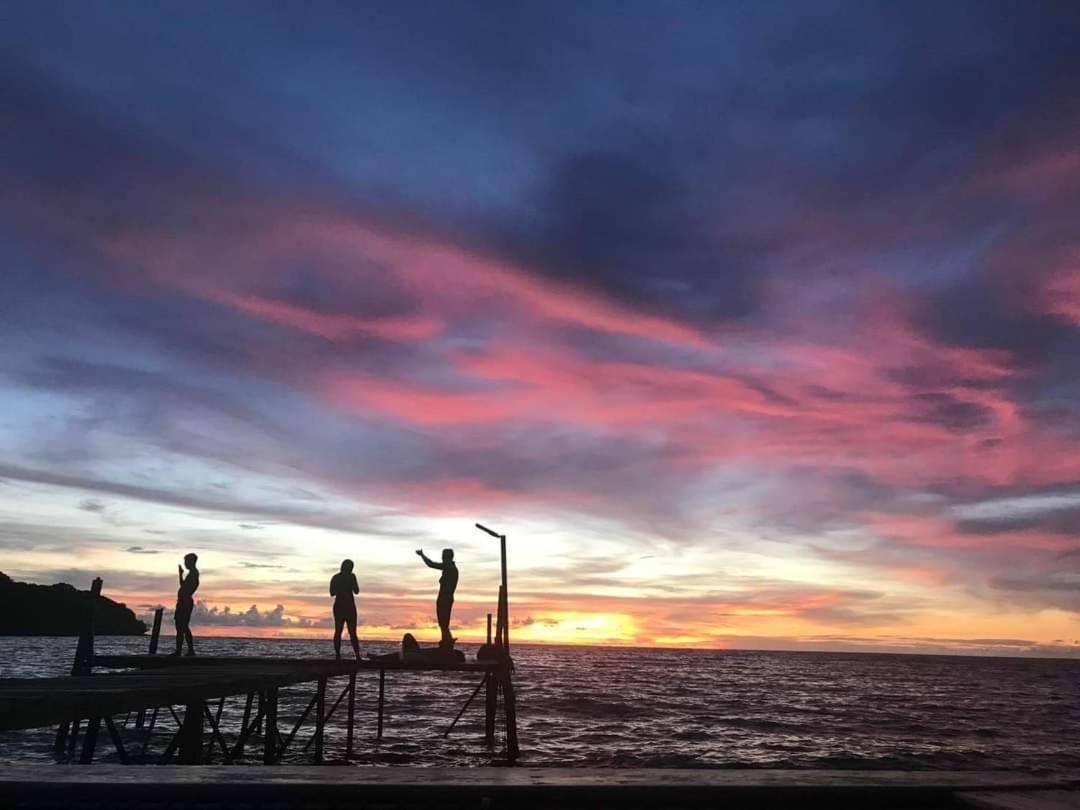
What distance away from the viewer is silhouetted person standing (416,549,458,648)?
2134cm

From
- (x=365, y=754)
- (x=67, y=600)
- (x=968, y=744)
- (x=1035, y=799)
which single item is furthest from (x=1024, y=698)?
(x=67, y=600)

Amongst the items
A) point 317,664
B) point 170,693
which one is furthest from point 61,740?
point 170,693

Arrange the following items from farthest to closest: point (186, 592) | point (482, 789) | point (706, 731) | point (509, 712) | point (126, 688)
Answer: point (706, 731)
point (509, 712)
point (186, 592)
point (126, 688)
point (482, 789)

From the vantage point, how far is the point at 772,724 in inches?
1802

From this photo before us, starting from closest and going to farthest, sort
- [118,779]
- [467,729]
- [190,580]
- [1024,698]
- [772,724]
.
→ [118,779]
[190,580]
[467,729]
[772,724]
[1024,698]

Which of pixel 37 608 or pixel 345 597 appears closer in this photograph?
pixel 345 597

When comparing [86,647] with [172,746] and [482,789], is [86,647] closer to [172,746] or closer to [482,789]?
[172,746]

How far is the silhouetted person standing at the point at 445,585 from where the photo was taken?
21.3m

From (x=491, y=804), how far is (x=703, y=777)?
5.54 ft

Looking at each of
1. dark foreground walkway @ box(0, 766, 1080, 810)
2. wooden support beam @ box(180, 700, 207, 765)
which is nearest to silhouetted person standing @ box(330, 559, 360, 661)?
wooden support beam @ box(180, 700, 207, 765)

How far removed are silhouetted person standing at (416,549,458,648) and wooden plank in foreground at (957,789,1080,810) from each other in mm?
16180

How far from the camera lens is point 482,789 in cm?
585

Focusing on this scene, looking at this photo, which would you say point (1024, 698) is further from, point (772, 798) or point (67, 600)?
point (67, 600)

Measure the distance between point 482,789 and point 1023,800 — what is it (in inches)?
153
